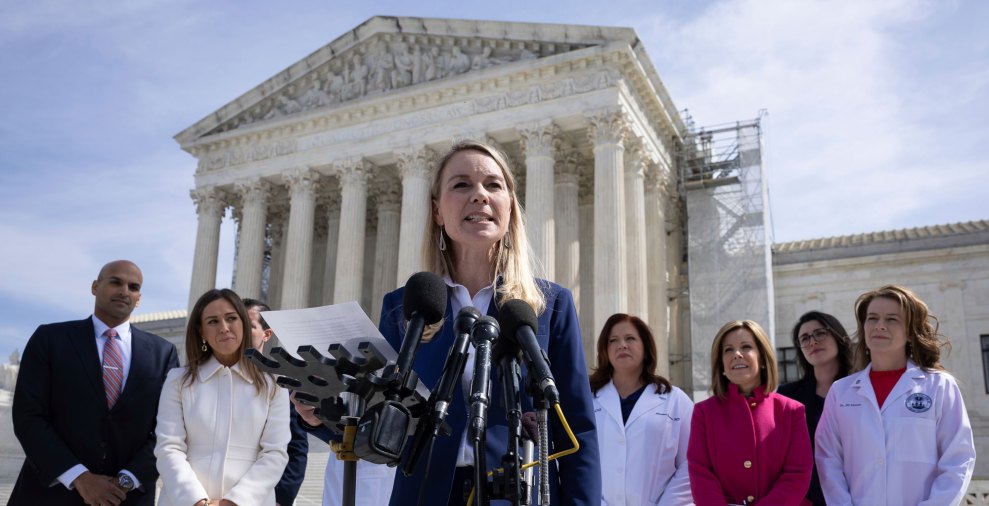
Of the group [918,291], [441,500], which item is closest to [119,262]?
[441,500]

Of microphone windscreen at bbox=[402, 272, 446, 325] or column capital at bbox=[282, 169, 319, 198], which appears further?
column capital at bbox=[282, 169, 319, 198]

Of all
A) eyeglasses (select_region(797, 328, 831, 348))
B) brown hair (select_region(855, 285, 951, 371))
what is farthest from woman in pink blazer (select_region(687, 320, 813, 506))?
eyeglasses (select_region(797, 328, 831, 348))

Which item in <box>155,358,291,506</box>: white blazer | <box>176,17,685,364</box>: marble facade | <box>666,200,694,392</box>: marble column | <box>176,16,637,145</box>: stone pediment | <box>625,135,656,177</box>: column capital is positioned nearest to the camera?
<box>155,358,291,506</box>: white blazer

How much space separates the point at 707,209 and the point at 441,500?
27.7 m

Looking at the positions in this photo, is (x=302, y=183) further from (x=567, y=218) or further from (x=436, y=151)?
(x=567, y=218)

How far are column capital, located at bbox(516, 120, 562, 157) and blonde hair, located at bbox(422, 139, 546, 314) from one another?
854 inches

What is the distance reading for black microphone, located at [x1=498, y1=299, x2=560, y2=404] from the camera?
2082mm

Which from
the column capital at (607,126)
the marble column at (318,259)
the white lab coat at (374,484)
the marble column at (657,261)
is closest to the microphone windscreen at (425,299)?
the white lab coat at (374,484)

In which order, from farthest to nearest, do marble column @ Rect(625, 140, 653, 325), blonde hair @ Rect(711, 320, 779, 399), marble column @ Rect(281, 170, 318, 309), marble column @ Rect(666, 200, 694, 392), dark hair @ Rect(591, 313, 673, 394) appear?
1. marble column @ Rect(666, 200, 694, 392)
2. marble column @ Rect(281, 170, 318, 309)
3. marble column @ Rect(625, 140, 653, 325)
4. dark hair @ Rect(591, 313, 673, 394)
5. blonde hair @ Rect(711, 320, 779, 399)

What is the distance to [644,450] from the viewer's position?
20.2 ft

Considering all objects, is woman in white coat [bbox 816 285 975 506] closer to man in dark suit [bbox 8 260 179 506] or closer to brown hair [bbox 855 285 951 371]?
brown hair [bbox 855 285 951 371]

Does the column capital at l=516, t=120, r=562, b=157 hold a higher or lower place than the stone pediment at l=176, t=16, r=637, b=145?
lower

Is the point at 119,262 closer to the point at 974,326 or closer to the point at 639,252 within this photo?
the point at 639,252

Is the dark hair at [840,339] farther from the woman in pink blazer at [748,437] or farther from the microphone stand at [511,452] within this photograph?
the microphone stand at [511,452]
